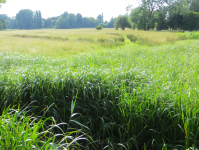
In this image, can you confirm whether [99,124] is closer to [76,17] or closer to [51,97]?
[51,97]

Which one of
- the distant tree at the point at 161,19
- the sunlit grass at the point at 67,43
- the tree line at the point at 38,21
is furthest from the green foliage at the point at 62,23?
the sunlit grass at the point at 67,43

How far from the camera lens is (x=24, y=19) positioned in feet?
197

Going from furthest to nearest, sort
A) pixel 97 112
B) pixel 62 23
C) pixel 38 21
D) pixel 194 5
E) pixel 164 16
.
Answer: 1. pixel 38 21
2. pixel 62 23
3. pixel 194 5
4. pixel 164 16
5. pixel 97 112

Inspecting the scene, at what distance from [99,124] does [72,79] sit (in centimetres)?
115

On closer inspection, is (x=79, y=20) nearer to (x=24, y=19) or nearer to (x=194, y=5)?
(x=24, y=19)

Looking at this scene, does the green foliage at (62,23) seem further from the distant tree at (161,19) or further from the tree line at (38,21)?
the distant tree at (161,19)

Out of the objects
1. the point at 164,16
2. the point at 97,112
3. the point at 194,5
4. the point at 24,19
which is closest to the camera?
the point at 97,112

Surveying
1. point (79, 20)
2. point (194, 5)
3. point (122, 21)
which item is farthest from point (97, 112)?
point (79, 20)

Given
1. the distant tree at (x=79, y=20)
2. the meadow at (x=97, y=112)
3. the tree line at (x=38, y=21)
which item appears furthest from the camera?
the distant tree at (x=79, y=20)

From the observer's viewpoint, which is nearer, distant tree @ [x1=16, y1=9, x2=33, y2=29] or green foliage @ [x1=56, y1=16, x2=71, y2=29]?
distant tree @ [x1=16, y1=9, x2=33, y2=29]

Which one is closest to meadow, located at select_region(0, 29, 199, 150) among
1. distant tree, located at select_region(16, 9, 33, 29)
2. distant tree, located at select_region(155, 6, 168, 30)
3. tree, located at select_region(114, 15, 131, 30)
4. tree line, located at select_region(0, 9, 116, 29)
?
tree, located at select_region(114, 15, 131, 30)

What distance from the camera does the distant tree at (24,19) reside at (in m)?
59.5

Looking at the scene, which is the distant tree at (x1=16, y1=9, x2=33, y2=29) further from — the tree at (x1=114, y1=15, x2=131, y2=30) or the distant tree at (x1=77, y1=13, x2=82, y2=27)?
the tree at (x1=114, y1=15, x2=131, y2=30)

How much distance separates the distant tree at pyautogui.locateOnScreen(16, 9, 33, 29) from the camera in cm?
5952
